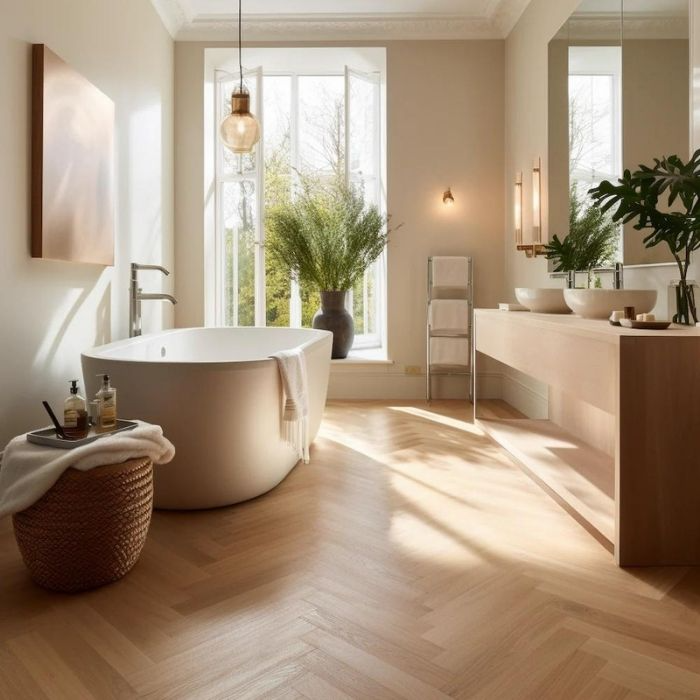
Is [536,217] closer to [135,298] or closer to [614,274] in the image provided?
[614,274]

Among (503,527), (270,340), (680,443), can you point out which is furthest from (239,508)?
(270,340)

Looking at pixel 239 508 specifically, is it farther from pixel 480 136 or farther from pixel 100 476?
pixel 480 136

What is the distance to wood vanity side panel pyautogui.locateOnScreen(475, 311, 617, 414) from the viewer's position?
1.93m

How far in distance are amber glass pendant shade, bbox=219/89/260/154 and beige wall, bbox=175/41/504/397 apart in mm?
1857

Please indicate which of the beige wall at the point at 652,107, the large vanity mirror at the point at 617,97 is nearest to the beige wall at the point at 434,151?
the large vanity mirror at the point at 617,97

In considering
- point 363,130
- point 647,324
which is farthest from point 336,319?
point 647,324

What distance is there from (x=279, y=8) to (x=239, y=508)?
4.04 metres

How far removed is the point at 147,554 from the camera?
1958mm

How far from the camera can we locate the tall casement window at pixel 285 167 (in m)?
5.19

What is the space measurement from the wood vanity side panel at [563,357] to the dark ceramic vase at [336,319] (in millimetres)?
1710

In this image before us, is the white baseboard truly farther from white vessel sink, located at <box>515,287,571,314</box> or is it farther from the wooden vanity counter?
the wooden vanity counter

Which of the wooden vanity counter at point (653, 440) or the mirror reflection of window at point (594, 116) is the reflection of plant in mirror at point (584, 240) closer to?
the mirror reflection of window at point (594, 116)

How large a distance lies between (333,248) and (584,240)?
2040 millimetres

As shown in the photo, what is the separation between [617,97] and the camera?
277 centimetres
